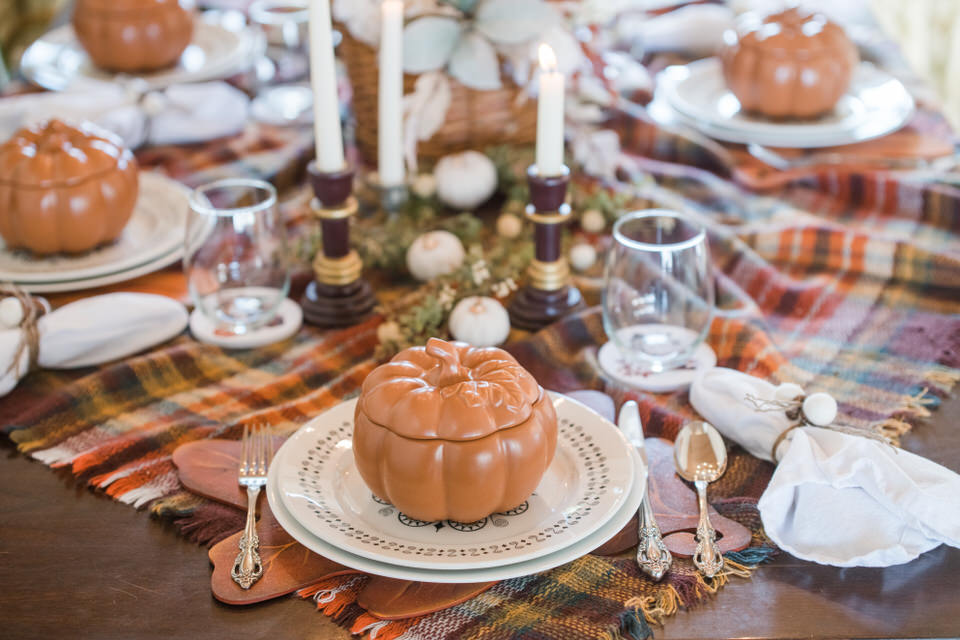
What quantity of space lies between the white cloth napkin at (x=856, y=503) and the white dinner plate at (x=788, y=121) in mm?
830

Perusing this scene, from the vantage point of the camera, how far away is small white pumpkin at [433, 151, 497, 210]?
Result: 147 cm

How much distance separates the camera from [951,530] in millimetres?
841

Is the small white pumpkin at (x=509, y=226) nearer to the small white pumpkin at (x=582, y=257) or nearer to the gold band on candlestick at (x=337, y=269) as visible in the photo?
the small white pumpkin at (x=582, y=257)

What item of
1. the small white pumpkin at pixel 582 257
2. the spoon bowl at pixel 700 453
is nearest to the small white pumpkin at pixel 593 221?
the small white pumpkin at pixel 582 257

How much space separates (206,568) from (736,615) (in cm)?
44

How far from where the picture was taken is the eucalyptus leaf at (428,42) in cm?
139

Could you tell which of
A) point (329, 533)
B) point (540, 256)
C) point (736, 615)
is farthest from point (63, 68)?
point (736, 615)

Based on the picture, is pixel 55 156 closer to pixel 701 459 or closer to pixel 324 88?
pixel 324 88

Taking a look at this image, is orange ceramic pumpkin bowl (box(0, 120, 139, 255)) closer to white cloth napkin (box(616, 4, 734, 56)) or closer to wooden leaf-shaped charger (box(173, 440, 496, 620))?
wooden leaf-shaped charger (box(173, 440, 496, 620))

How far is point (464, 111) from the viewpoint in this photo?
1.54m

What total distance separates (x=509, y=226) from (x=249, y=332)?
39 cm

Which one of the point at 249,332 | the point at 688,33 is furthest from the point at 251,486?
the point at 688,33

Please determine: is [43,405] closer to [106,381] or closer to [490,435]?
[106,381]

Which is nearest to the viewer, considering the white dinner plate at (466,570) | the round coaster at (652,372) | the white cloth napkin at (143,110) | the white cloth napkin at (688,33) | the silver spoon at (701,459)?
the white dinner plate at (466,570)
